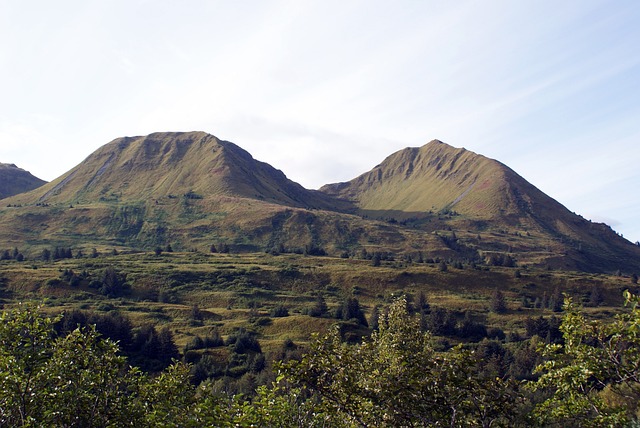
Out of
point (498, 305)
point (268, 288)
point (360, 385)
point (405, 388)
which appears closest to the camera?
point (405, 388)

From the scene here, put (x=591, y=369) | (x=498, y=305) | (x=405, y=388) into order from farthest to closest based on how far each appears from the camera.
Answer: (x=498, y=305) < (x=405, y=388) < (x=591, y=369)

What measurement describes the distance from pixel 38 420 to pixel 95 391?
1881 millimetres

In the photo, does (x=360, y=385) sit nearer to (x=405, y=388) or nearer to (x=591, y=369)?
(x=405, y=388)

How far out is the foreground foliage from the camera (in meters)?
13.8

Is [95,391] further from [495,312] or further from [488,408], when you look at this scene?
[495,312]

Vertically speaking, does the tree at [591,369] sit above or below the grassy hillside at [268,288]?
above

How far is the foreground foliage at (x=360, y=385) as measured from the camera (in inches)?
544

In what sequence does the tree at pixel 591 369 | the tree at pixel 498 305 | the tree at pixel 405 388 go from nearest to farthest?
the tree at pixel 591 369, the tree at pixel 405 388, the tree at pixel 498 305

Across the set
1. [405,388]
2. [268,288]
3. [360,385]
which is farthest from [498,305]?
[405,388]

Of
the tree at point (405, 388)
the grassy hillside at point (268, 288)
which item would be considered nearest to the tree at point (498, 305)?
the grassy hillside at point (268, 288)

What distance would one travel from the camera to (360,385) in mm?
15148

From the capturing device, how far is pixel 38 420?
15.2 m

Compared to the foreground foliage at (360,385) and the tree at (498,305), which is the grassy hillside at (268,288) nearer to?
the tree at (498,305)

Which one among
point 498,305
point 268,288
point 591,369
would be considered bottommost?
point 268,288
